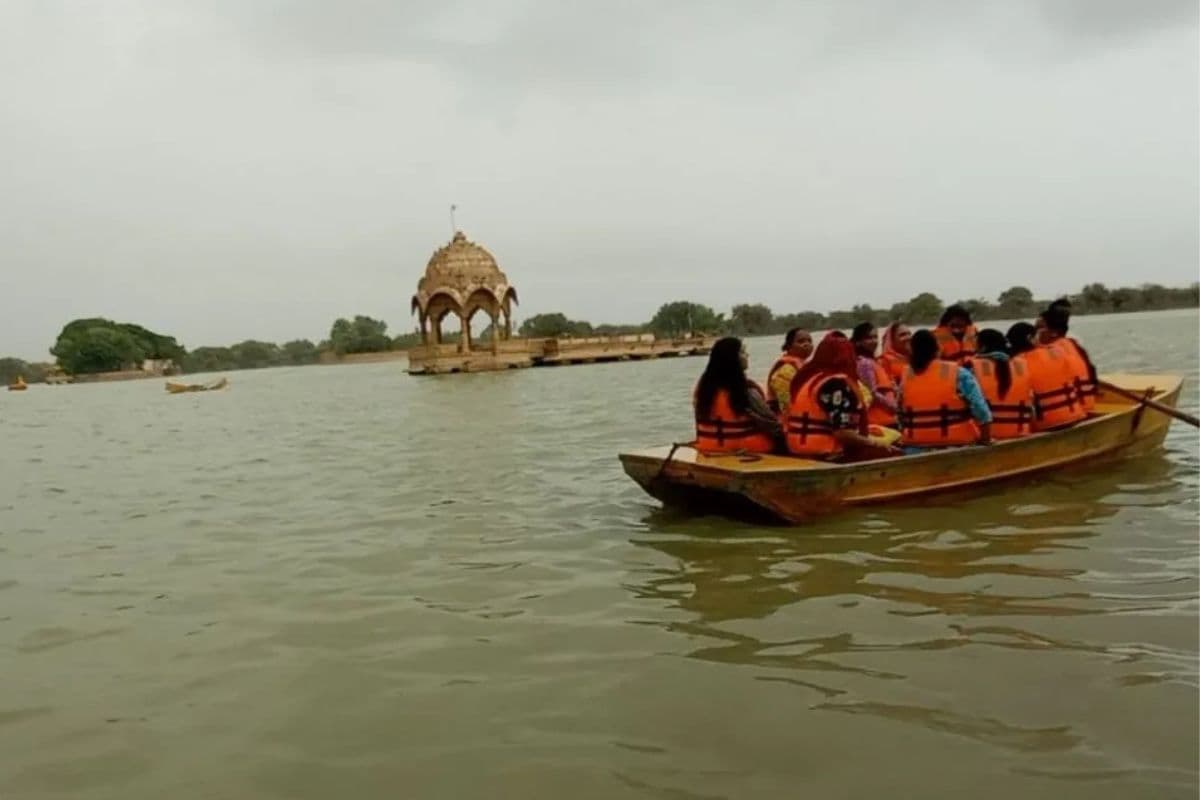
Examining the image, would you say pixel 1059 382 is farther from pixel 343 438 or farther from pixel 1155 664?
pixel 343 438

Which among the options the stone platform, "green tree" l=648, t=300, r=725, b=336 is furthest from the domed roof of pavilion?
"green tree" l=648, t=300, r=725, b=336

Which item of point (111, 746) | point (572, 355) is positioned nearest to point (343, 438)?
point (111, 746)

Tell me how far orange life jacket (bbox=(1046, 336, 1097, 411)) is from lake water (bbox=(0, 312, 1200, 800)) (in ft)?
2.39

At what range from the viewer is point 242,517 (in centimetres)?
949

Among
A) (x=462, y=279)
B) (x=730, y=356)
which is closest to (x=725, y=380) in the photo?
(x=730, y=356)

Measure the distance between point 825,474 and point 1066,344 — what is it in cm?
321

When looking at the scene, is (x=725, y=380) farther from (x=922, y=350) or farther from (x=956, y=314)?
(x=956, y=314)

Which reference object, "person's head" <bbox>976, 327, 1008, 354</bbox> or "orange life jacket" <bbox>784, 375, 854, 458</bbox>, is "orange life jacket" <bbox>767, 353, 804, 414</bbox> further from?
"person's head" <bbox>976, 327, 1008, 354</bbox>

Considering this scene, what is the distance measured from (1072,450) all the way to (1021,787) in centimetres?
619

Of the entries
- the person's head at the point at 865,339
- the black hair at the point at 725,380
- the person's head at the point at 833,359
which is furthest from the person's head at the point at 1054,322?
the black hair at the point at 725,380

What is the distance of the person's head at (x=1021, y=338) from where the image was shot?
30.1 ft

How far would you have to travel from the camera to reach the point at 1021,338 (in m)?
9.27

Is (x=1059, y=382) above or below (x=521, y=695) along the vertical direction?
above

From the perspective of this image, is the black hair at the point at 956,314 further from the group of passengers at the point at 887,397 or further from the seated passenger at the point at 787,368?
the seated passenger at the point at 787,368
